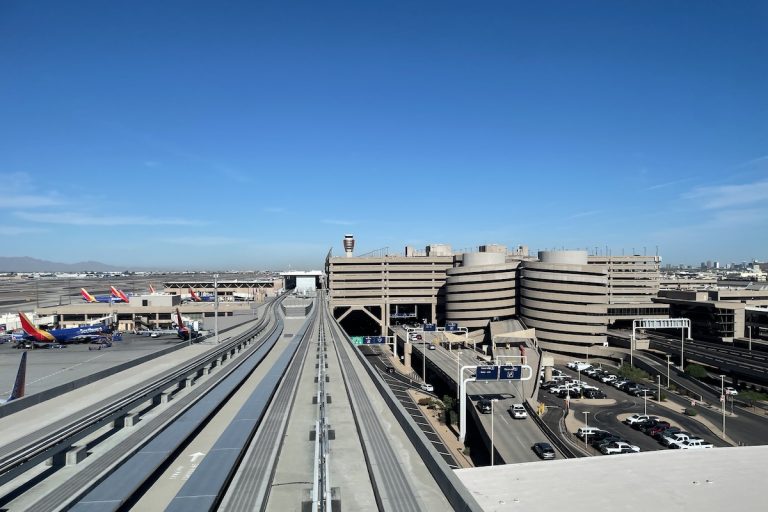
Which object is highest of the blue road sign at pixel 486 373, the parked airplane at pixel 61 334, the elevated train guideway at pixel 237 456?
the elevated train guideway at pixel 237 456

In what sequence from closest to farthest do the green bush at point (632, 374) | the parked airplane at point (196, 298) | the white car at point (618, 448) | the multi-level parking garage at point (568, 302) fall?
1. the white car at point (618, 448)
2. the green bush at point (632, 374)
3. the multi-level parking garage at point (568, 302)
4. the parked airplane at point (196, 298)

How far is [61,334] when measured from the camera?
6894 cm

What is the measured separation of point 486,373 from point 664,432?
1629 centimetres

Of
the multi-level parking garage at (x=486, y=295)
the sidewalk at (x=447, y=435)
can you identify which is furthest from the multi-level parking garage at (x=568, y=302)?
the sidewalk at (x=447, y=435)

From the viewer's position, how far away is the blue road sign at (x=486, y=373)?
39469mm

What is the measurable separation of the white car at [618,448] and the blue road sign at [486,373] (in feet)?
32.0

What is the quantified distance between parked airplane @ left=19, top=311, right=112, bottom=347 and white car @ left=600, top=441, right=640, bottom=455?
71.5 metres

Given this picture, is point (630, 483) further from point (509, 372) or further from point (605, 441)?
point (509, 372)

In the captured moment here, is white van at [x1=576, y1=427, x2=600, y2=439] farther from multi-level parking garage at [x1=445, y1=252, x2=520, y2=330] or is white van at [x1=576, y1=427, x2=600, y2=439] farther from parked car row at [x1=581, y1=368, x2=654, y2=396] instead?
multi-level parking garage at [x1=445, y1=252, x2=520, y2=330]

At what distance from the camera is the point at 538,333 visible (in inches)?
3565

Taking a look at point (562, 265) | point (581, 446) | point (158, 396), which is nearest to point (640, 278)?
point (562, 265)

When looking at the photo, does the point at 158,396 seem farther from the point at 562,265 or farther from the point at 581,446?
the point at 562,265

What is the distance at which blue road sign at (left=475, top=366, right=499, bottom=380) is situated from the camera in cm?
3947

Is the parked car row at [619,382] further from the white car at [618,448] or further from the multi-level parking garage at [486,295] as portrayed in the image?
the multi-level parking garage at [486,295]
